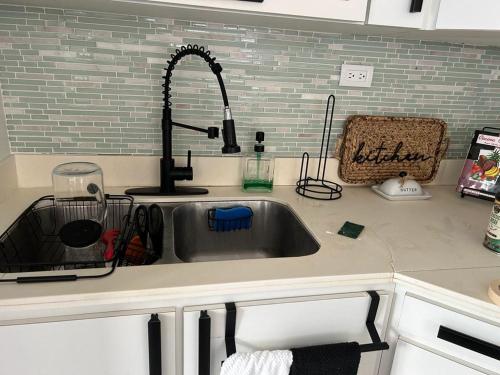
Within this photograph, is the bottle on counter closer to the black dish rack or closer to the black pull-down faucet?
the black pull-down faucet

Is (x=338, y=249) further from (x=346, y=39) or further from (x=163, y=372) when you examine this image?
(x=346, y=39)

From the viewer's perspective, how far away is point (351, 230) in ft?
3.30

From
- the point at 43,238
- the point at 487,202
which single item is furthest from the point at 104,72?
the point at 487,202

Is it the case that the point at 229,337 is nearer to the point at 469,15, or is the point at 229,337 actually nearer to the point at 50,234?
the point at 50,234

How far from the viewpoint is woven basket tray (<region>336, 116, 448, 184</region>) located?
1.35 m

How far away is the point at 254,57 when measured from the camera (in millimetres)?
1216

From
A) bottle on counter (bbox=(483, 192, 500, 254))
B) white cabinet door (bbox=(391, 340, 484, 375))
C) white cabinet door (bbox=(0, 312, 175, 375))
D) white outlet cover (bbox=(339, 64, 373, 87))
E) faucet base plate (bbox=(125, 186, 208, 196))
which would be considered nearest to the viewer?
white cabinet door (bbox=(0, 312, 175, 375))

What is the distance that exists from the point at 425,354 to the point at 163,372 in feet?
2.02

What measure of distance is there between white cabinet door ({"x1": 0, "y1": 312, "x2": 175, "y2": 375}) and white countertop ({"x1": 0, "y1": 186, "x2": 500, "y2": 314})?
6cm

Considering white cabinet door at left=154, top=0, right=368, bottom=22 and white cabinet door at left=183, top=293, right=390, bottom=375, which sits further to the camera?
white cabinet door at left=154, top=0, right=368, bottom=22

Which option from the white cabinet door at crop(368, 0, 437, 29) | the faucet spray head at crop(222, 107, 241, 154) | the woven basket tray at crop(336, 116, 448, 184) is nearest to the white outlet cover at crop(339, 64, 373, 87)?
the woven basket tray at crop(336, 116, 448, 184)

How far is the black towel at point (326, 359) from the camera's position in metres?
0.76

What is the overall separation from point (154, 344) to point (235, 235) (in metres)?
0.57

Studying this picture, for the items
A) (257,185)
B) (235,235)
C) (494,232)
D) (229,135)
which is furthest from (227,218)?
(494,232)
